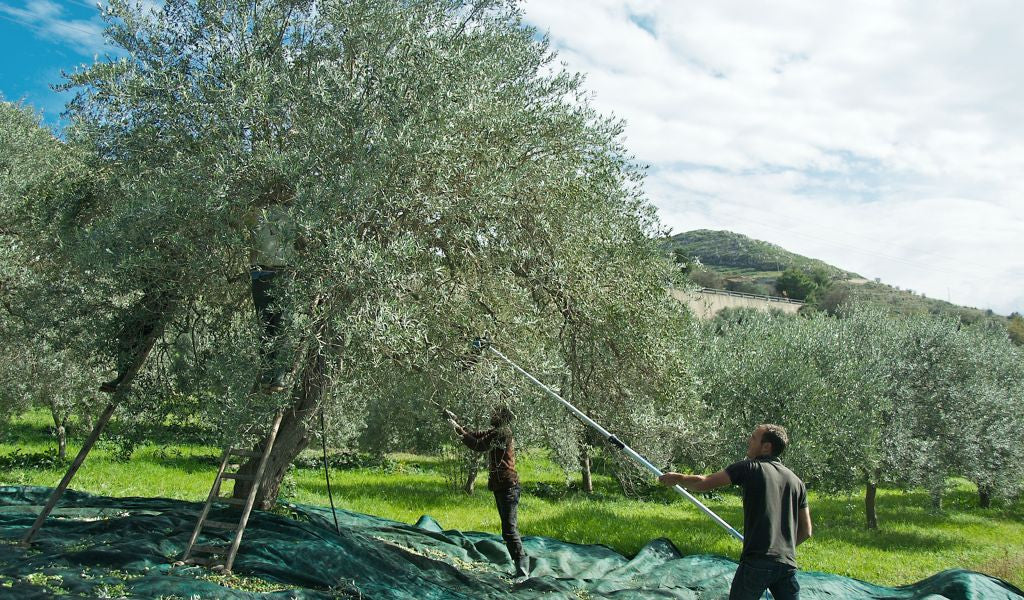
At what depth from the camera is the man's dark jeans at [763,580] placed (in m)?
6.12

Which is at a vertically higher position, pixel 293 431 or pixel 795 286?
pixel 795 286

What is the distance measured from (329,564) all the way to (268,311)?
3.17m

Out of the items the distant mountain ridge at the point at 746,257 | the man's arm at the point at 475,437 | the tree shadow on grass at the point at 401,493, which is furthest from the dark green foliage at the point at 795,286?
the man's arm at the point at 475,437

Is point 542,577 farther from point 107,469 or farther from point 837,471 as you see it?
point 107,469

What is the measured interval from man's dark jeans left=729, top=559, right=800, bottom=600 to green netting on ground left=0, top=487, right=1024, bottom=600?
3229 mm

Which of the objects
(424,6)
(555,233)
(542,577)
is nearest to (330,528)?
(542,577)

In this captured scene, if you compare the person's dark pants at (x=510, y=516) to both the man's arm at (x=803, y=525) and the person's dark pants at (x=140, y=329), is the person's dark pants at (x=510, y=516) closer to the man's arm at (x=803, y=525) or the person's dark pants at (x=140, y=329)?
the man's arm at (x=803, y=525)

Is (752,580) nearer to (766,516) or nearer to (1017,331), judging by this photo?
(766,516)

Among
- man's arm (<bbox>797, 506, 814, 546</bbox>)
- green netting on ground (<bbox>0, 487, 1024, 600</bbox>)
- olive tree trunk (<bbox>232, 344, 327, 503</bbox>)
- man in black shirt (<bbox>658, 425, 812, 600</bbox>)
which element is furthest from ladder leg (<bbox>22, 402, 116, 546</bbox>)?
man's arm (<bbox>797, 506, 814, 546</bbox>)

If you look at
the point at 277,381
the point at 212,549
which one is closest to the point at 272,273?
the point at 277,381

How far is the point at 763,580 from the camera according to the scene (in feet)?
20.1

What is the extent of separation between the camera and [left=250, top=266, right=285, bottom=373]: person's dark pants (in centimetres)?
691

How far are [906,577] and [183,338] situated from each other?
15184 mm

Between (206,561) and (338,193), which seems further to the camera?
(206,561)
